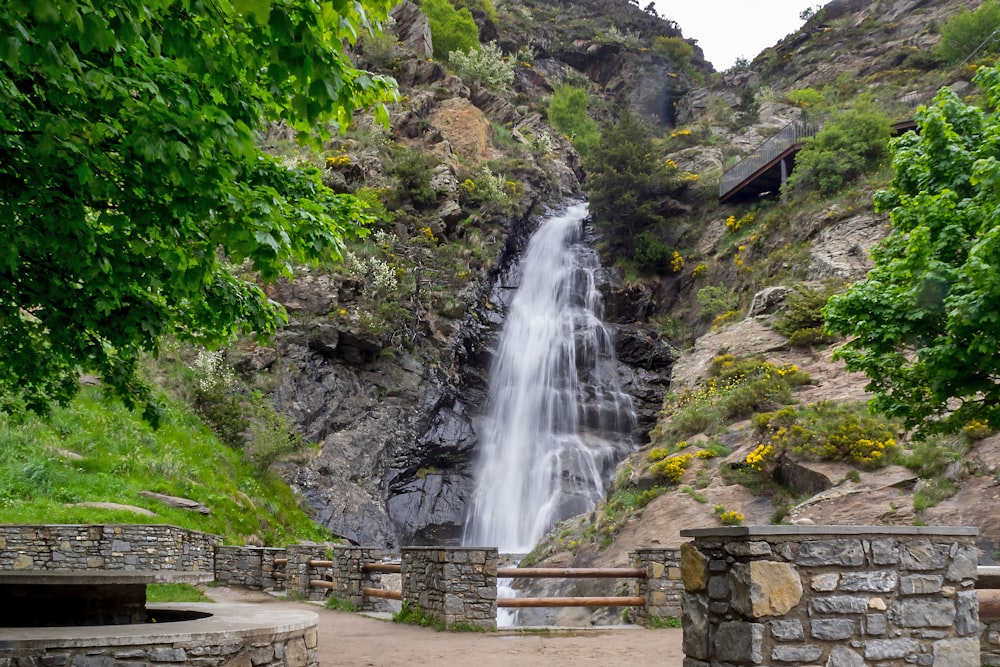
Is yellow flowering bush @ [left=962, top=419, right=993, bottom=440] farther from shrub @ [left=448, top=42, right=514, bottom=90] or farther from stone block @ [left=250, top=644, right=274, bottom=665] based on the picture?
shrub @ [left=448, top=42, right=514, bottom=90]

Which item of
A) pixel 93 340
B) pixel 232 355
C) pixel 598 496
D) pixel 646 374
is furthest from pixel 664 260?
pixel 93 340

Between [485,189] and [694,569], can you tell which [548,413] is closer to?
[485,189]

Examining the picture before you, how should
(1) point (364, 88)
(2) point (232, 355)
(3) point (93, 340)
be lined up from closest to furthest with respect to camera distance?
(1) point (364, 88)
(3) point (93, 340)
(2) point (232, 355)

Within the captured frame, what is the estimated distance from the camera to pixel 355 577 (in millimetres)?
11875

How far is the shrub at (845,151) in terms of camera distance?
22.6 metres

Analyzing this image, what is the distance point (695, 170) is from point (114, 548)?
98.0ft

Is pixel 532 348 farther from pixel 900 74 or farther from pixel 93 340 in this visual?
pixel 900 74

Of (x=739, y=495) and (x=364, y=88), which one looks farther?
(x=739, y=495)

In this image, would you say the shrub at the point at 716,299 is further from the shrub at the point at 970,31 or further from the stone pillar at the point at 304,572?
the stone pillar at the point at 304,572

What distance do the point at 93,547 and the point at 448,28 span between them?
4266 cm

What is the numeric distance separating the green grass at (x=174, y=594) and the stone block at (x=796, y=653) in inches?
434

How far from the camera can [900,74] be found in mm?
31766

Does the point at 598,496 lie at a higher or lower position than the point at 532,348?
lower

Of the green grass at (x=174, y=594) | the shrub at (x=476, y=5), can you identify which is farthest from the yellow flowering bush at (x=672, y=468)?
the shrub at (x=476, y=5)
